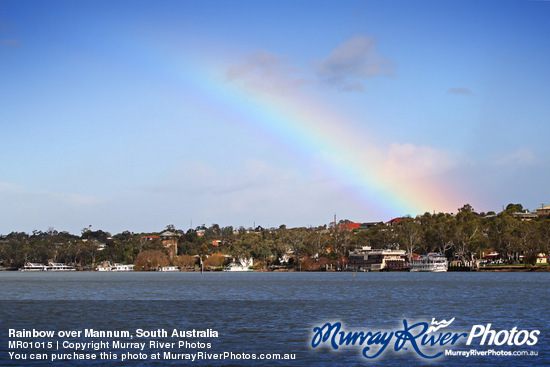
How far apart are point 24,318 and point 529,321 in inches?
1603

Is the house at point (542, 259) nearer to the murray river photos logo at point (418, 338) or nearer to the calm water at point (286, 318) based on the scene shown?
the calm water at point (286, 318)

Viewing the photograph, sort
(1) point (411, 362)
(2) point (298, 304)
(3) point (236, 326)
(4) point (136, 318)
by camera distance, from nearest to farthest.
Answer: (1) point (411, 362), (3) point (236, 326), (4) point (136, 318), (2) point (298, 304)

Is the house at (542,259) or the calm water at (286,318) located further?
the house at (542,259)

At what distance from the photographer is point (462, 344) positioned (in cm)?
3425

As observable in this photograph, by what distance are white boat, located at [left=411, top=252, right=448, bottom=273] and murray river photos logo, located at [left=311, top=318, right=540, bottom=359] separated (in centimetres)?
14664

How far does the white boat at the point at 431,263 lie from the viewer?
184m

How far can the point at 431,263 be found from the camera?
190 meters

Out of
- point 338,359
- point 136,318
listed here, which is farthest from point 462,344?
point 136,318

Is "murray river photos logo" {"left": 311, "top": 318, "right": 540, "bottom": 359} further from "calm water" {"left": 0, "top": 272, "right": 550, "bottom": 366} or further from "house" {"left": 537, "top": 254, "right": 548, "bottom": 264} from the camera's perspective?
"house" {"left": 537, "top": 254, "right": 548, "bottom": 264}

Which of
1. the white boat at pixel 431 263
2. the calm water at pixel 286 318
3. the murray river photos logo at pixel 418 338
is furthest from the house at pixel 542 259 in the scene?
the murray river photos logo at pixel 418 338

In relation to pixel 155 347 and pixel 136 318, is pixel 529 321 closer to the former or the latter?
pixel 155 347

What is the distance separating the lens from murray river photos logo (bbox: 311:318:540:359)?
33.0 metres

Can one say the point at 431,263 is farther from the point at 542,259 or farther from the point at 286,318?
the point at 286,318

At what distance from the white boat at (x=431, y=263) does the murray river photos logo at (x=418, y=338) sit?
14664cm
